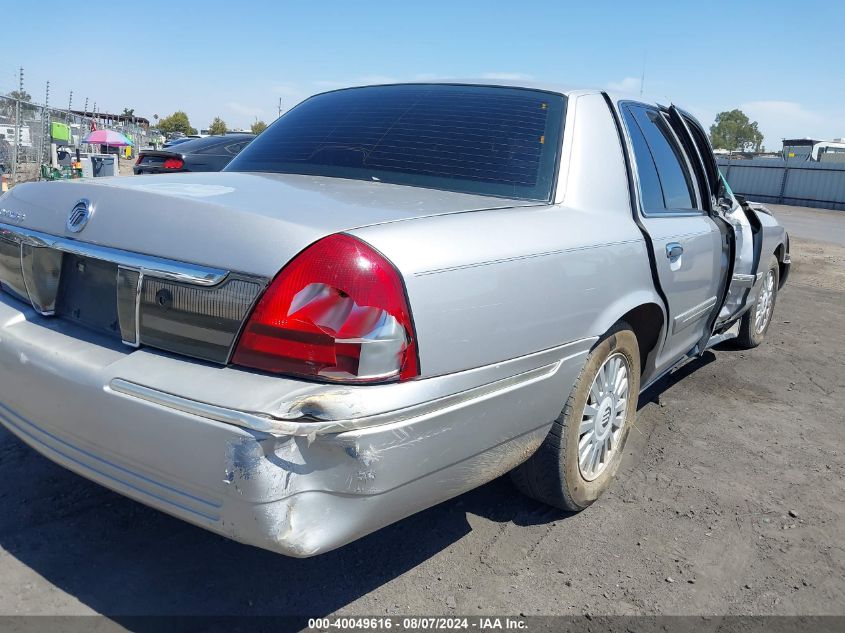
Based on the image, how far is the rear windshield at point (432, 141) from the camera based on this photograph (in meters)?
2.77

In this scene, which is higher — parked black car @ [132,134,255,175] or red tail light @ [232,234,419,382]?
parked black car @ [132,134,255,175]

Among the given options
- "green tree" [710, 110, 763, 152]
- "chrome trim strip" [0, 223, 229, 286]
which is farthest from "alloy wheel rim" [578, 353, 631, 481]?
"green tree" [710, 110, 763, 152]

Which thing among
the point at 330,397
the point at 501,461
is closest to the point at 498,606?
the point at 501,461

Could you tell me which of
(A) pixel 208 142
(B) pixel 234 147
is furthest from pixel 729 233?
(A) pixel 208 142

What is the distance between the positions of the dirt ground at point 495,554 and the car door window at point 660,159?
1.26 metres

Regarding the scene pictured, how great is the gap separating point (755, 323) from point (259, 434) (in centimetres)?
500

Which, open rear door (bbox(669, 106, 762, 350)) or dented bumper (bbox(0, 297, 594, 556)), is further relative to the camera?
open rear door (bbox(669, 106, 762, 350))

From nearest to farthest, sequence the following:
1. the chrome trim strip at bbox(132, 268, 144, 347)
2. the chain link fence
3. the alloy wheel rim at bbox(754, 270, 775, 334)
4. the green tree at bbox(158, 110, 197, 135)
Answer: the chrome trim strip at bbox(132, 268, 144, 347) → the alloy wheel rim at bbox(754, 270, 775, 334) → the chain link fence → the green tree at bbox(158, 110, 197, 135)

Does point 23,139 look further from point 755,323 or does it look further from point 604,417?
point 604,417

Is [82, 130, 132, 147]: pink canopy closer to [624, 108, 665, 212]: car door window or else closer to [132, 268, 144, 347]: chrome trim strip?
[624, 108, 665, 212]: car door window

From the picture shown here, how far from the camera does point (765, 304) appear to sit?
590 cm

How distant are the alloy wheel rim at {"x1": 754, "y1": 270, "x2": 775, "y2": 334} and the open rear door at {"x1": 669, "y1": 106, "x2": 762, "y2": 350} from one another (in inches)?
31.7

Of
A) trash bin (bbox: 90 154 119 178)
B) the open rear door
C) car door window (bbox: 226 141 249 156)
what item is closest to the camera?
the open rear door

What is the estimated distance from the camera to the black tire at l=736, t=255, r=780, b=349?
18.3 ft
